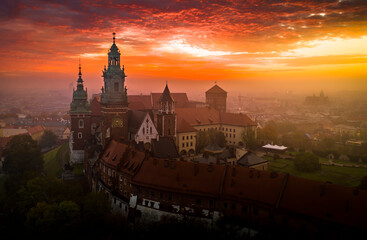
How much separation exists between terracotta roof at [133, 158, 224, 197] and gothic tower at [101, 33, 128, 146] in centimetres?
2242

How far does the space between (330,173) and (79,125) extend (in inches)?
2164

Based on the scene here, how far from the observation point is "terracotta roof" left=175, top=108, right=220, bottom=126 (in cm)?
8919

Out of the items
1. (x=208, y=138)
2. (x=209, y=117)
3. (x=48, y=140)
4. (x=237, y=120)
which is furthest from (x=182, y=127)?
(x=48, y=140)

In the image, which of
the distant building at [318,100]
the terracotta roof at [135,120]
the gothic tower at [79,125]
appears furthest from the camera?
the distant building at [318,100]

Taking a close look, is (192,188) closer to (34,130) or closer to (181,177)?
(181,177)

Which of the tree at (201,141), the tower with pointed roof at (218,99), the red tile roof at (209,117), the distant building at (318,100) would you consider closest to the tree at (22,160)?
the tree at (201,141)

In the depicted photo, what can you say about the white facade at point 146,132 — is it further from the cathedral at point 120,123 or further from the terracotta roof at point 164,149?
the terracotta roof at point 164,149

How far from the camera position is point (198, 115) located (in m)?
92.5

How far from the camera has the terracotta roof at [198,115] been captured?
8919 cm

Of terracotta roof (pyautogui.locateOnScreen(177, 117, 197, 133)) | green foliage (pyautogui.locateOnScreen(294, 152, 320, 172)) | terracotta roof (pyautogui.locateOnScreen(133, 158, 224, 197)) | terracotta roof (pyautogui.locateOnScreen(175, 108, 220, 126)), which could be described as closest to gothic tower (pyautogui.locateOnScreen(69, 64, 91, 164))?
terracotta roof (pyautogui.locateOnScreen(177, 117, 197, 133))

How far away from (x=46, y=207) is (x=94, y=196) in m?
5.90

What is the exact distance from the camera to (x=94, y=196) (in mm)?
39125

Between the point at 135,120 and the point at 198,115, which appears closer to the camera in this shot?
the point at 135,120

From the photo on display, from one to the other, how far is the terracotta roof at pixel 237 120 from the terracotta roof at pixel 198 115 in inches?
74.0
